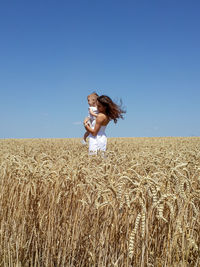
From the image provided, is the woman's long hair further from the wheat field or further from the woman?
the wheat field

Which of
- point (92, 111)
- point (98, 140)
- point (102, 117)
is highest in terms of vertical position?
point (92, 111)

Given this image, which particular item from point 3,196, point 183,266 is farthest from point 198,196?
point 3,196

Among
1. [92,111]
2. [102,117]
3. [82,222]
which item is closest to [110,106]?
[102,117]

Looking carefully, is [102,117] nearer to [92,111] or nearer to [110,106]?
[110,106]

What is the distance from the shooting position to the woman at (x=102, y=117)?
5914 mm

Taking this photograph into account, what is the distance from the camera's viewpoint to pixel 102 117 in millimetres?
5898

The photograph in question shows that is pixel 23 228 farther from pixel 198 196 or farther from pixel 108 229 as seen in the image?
pixel 198 196

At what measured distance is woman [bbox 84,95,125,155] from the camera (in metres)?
5.91

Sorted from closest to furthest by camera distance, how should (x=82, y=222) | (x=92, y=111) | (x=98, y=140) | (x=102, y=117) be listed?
(x=82, y=222) < (x=102, y=117) < (x=98, y=140) < (x=92, y=111)

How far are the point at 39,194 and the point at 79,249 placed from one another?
80cm

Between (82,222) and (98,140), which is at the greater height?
(98,140)

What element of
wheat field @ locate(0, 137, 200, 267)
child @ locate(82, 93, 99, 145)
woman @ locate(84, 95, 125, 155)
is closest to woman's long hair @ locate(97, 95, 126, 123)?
woman @ locate(84, 95, 125, 155)

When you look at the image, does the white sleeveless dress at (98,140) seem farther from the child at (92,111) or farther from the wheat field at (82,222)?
the wheat field at (82,222)

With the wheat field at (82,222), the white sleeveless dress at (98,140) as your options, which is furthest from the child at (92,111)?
the wheat field at (82,222)
